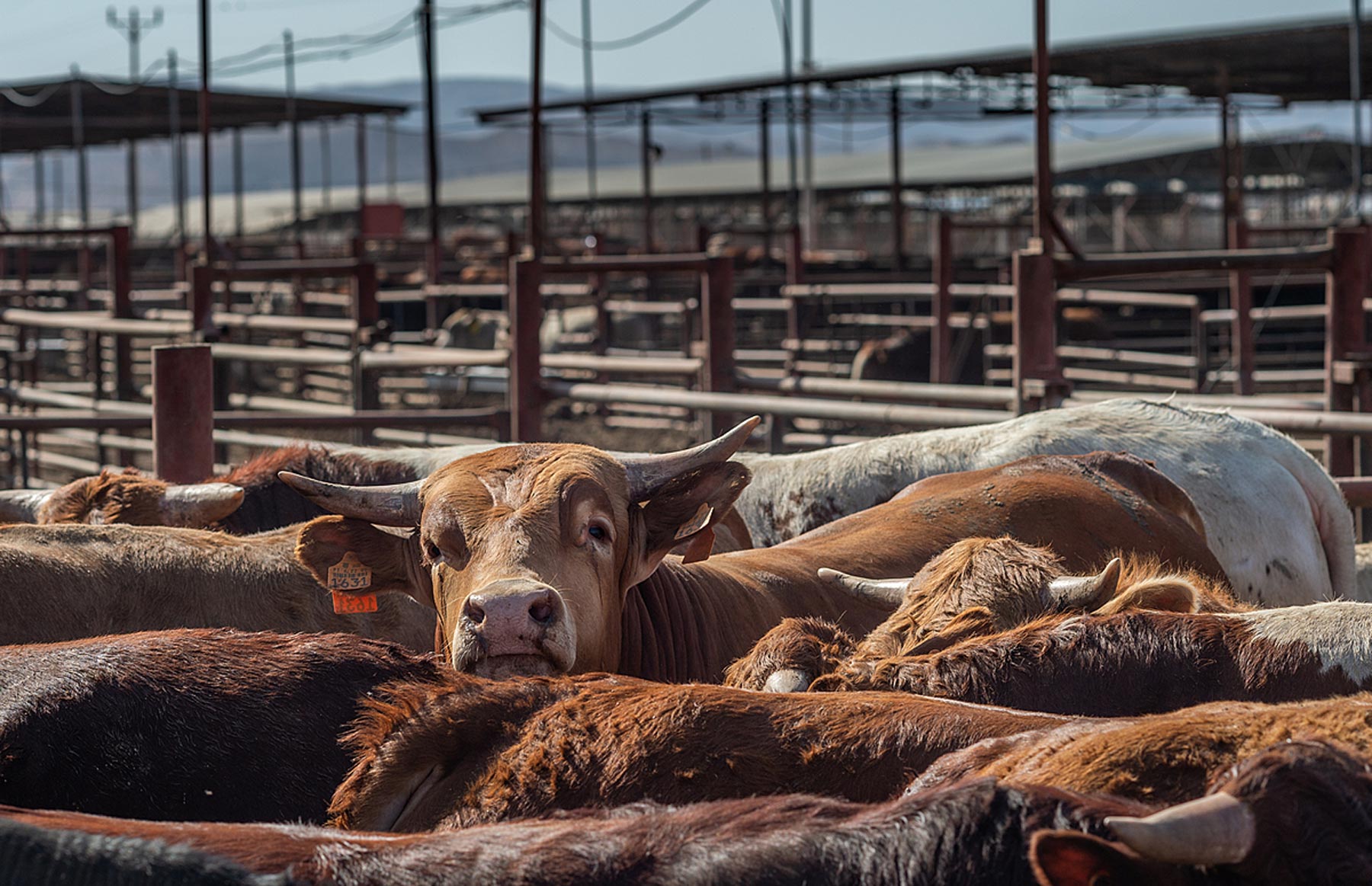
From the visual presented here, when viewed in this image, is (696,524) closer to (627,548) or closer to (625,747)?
(627,548)

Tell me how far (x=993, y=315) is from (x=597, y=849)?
584 inches

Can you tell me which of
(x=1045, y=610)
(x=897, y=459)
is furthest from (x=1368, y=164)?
(x=1045, y=610)

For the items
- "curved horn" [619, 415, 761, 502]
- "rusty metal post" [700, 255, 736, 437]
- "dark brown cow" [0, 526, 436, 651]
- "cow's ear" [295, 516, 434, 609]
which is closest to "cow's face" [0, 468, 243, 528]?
"dark brown cow" [0, 526, 436, 651]

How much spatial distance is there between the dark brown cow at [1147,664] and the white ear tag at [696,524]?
119 cm

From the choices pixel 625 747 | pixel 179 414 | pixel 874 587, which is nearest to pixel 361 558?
pixel 874 587

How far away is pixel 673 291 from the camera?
21594 millimetres

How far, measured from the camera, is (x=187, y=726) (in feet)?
7.66

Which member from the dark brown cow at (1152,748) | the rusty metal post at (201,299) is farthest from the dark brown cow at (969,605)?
the rusty metal post at (201,299)

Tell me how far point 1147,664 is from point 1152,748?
629 millimetres

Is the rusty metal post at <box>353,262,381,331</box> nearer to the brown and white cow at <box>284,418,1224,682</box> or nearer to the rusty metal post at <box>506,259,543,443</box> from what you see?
the rusty metal post at <box>506,259,543,443</box>

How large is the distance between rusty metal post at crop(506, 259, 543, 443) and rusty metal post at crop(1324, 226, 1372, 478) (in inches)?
137

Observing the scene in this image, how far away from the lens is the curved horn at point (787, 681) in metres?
2.64

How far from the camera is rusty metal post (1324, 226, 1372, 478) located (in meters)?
6.63

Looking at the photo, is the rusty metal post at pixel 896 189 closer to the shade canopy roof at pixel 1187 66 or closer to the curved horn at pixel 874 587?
the shade canopy roof at pixel 1187 66
